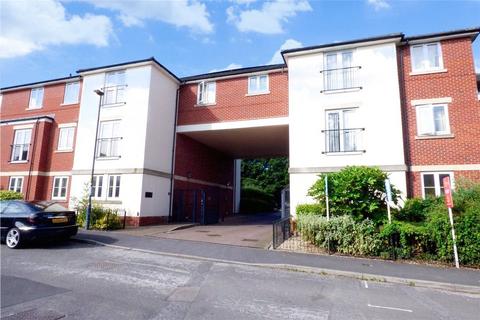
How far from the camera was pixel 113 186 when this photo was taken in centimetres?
1593

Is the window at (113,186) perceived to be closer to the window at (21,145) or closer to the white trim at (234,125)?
the white trim at (234,125)

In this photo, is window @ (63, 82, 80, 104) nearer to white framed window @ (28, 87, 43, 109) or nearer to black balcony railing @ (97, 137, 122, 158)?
white framed window @ (28, 87, 43, 109)

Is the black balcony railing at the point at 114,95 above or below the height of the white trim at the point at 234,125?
above

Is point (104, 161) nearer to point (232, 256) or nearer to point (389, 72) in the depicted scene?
point (232, 256)

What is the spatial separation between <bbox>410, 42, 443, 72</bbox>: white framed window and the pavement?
8.89 m

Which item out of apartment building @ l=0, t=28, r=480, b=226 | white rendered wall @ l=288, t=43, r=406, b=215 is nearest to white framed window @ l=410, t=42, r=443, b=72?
apartment building @ l=0, t=28, r=480, b=226

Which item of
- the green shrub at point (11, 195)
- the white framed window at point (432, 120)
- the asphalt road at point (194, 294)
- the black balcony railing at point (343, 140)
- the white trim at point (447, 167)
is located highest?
the white framed window at point (432, 120)

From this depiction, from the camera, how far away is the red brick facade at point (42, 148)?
18016 mm

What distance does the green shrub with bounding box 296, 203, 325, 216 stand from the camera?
445 inches

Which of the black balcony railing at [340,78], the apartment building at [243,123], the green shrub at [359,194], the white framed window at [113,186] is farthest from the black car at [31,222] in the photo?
the black balcony railing at [340,78]

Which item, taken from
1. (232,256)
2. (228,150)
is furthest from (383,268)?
(228,150)

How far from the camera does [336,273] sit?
7.39m

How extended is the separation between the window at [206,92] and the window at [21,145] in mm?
10700

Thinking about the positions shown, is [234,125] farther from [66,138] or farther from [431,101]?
[66,138]
